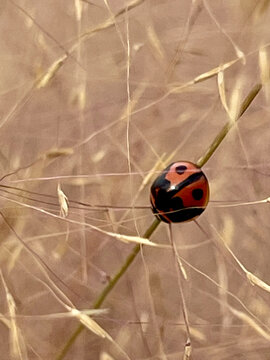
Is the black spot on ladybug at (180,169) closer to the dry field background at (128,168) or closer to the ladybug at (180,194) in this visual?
the ladybug at (180,194)

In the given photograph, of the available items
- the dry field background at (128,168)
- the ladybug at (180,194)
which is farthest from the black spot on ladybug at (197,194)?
the dry field background at (128,168)

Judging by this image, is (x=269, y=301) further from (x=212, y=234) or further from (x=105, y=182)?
(x=105, y=182)

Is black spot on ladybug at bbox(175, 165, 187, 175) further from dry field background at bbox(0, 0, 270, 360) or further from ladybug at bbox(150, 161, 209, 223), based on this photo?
dry field background at bbox(0, 0, 270, 360)

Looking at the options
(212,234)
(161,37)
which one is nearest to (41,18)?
(161,37)

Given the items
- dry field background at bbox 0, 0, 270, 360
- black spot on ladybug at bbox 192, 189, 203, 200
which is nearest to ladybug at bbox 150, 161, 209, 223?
black spot on ladybug at bbox 192, 189, 203, 200

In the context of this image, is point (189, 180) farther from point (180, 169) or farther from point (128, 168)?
point (128, 168)

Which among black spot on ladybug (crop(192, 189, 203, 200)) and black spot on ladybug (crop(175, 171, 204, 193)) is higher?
black spot on ladybug (crop(175, 171, 204, 193))
